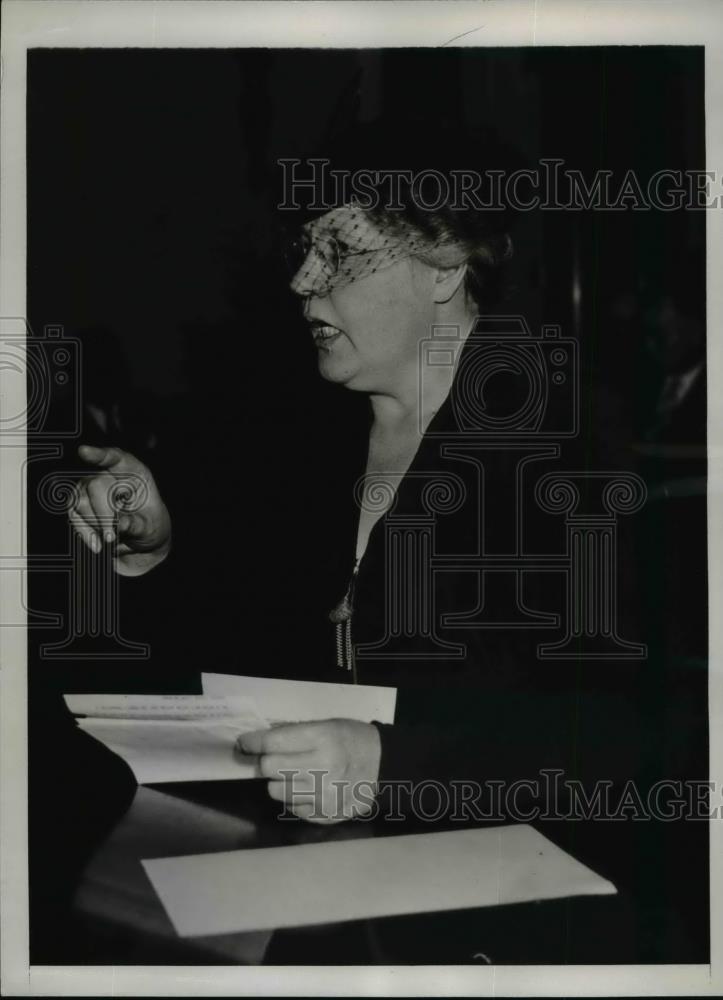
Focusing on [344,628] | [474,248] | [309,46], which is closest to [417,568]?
[344,628]

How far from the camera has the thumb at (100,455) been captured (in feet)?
3.51

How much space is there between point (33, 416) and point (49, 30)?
0.39 metres

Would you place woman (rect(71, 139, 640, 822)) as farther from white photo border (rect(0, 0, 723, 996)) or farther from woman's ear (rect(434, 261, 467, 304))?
white photo border (rect(0, 0, 723, 996))

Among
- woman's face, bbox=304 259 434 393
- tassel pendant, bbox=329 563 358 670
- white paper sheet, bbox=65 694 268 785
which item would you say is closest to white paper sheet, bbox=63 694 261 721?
white paper sheet, bbox=65 694 268 785

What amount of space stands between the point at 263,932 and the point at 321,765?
17 cm

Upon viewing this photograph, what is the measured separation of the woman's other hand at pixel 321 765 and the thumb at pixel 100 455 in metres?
0.31

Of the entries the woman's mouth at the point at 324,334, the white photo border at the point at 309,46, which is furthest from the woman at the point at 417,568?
the white photo border at the point at 309,46

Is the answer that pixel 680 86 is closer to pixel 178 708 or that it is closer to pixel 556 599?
Result: pixel 556 599

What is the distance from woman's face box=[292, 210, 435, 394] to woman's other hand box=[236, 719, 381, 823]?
1.16ft

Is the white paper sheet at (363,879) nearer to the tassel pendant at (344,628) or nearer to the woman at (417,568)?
the woman at (417,568)

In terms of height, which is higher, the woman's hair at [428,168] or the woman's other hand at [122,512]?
the woman's hair at [428,168]

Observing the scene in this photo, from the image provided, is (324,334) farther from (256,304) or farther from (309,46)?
(309,46)

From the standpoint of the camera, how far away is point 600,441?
1.07 metres

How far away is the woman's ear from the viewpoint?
106 cm
